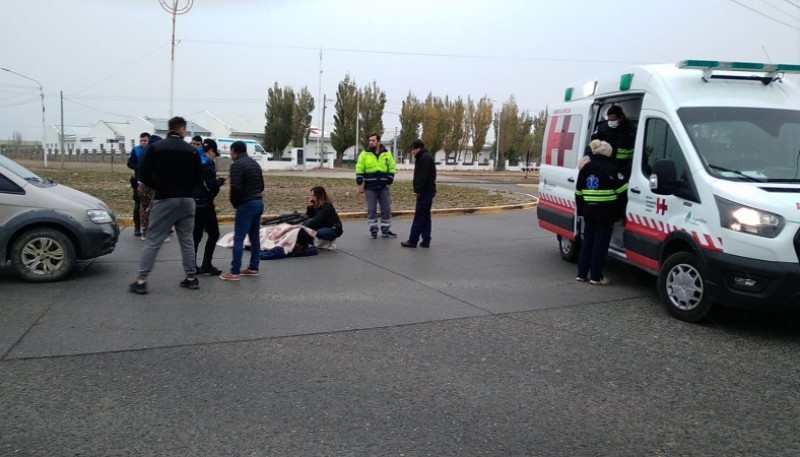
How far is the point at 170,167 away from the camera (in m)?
6.68

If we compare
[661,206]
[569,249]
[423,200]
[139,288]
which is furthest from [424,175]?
[139,288]

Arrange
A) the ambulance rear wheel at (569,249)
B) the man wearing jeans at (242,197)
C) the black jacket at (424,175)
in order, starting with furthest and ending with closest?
1. the black jacket at (424,175)
2. the ambulance rear wheel at (569,249)
3. the man wearing jeans at (242,197)

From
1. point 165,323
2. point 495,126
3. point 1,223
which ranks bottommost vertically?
point 165,323

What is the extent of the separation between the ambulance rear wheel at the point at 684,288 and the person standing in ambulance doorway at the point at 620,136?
1.76m

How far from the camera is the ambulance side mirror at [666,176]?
6.14m

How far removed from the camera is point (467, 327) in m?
5.82

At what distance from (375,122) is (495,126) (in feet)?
52.6

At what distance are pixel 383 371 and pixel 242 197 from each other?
12.6ft

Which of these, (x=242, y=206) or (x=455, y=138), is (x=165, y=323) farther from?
(x=455, y=138)

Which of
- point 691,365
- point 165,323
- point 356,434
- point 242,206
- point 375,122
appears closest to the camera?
point 356,434

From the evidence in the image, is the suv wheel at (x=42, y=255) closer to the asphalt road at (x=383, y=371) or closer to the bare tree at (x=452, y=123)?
the asphalt road at (x=383, y=371)

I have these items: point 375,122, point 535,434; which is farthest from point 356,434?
point 375,122

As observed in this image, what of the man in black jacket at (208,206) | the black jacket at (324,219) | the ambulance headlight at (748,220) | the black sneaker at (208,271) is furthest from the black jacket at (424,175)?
the ambulance headlight at (748,220)

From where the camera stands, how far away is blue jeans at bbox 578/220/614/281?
7504mm
